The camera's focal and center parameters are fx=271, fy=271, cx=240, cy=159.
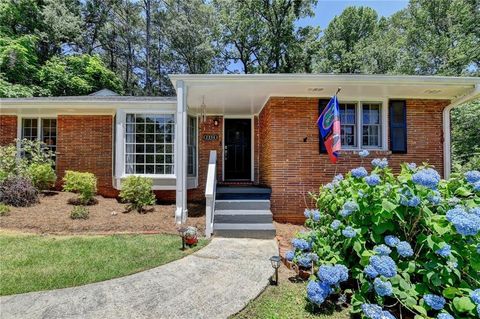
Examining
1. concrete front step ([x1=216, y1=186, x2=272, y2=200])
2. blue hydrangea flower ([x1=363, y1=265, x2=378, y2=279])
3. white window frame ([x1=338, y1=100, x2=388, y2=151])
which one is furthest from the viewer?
white window frame ([x1=338, y1=100, x2=388, y2=151])

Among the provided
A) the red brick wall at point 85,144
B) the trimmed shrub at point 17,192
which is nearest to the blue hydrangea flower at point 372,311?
the trimmed shrub at point 17,192

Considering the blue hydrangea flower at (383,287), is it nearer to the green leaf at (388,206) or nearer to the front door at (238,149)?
the green leaf at (388,206)

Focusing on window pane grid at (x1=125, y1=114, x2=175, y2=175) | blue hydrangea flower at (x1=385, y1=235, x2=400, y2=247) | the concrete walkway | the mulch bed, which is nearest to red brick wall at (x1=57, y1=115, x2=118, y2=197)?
window pane grid at (x1=125, y1=114, x2=175, y2=175)

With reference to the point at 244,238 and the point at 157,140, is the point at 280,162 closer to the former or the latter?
the point at 244,238

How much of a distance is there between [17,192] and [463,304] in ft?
30.1

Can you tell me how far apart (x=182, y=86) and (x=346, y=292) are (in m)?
4.94

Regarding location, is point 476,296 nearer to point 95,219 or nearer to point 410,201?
point 410,201

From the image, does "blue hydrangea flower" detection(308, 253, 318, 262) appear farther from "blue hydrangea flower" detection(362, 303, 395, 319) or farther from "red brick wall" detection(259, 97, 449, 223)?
"red brick wall" detection(259, 97, 449, 223)

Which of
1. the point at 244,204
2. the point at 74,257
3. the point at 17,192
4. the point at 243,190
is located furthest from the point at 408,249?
the point at 17,192

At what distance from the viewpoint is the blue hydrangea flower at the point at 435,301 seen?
250cm

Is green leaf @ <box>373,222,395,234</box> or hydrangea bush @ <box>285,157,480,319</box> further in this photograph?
green leaf @ <box>373,222,395,234</box>

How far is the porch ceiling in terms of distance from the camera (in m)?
5.88

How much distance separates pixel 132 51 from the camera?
23.7 metres

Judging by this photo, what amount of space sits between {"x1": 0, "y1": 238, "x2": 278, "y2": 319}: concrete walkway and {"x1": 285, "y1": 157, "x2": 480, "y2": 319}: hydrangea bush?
97cm
